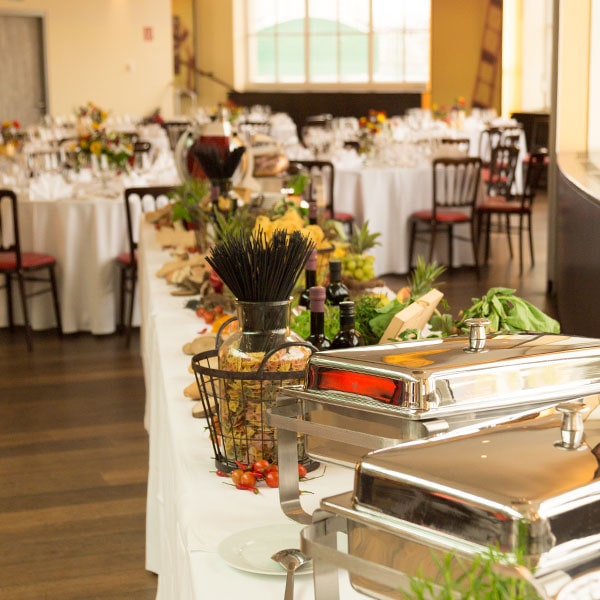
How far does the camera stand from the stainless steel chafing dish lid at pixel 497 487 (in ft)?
2.09

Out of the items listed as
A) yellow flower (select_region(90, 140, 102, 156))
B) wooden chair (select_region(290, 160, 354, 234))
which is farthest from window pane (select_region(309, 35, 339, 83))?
yellow flower (select_region(90, 140, 102, 156))

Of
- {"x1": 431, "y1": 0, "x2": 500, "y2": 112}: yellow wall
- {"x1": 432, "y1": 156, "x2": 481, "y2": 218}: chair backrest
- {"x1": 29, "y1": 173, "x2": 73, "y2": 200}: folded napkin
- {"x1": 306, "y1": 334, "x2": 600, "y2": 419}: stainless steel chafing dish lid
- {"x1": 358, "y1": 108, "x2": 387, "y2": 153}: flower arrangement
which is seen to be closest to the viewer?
{"x1": 306, "y1": 334, "x2": 600, "y2": 419}: stainless steel chafing dish lid

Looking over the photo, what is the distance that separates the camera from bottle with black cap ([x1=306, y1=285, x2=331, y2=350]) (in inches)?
54.9

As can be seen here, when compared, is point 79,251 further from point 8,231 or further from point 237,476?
point 237,476

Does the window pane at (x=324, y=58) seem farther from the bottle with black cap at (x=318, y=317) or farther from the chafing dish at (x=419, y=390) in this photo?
the chafing dish at (x=419, y=390)

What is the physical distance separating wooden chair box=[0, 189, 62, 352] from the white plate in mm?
3889

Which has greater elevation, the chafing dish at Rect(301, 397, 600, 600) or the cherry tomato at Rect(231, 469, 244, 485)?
the chafing dish at Rect(301, 397, 600, 600)

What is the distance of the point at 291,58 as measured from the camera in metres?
13.7

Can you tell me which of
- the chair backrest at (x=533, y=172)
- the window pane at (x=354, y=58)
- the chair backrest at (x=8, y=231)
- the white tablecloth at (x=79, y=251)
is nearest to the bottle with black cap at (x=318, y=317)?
the chair backrest at (x=8, y=231)

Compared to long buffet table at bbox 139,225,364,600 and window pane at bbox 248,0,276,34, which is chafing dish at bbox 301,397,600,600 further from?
window pane at bbox 248,0,276,34

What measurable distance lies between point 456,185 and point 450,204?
139 mm

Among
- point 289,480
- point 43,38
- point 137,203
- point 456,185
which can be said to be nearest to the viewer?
point 289,480

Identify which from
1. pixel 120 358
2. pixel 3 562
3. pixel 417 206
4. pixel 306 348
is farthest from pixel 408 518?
pixel 417 206

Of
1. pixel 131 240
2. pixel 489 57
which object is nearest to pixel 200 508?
pixel 131 240
